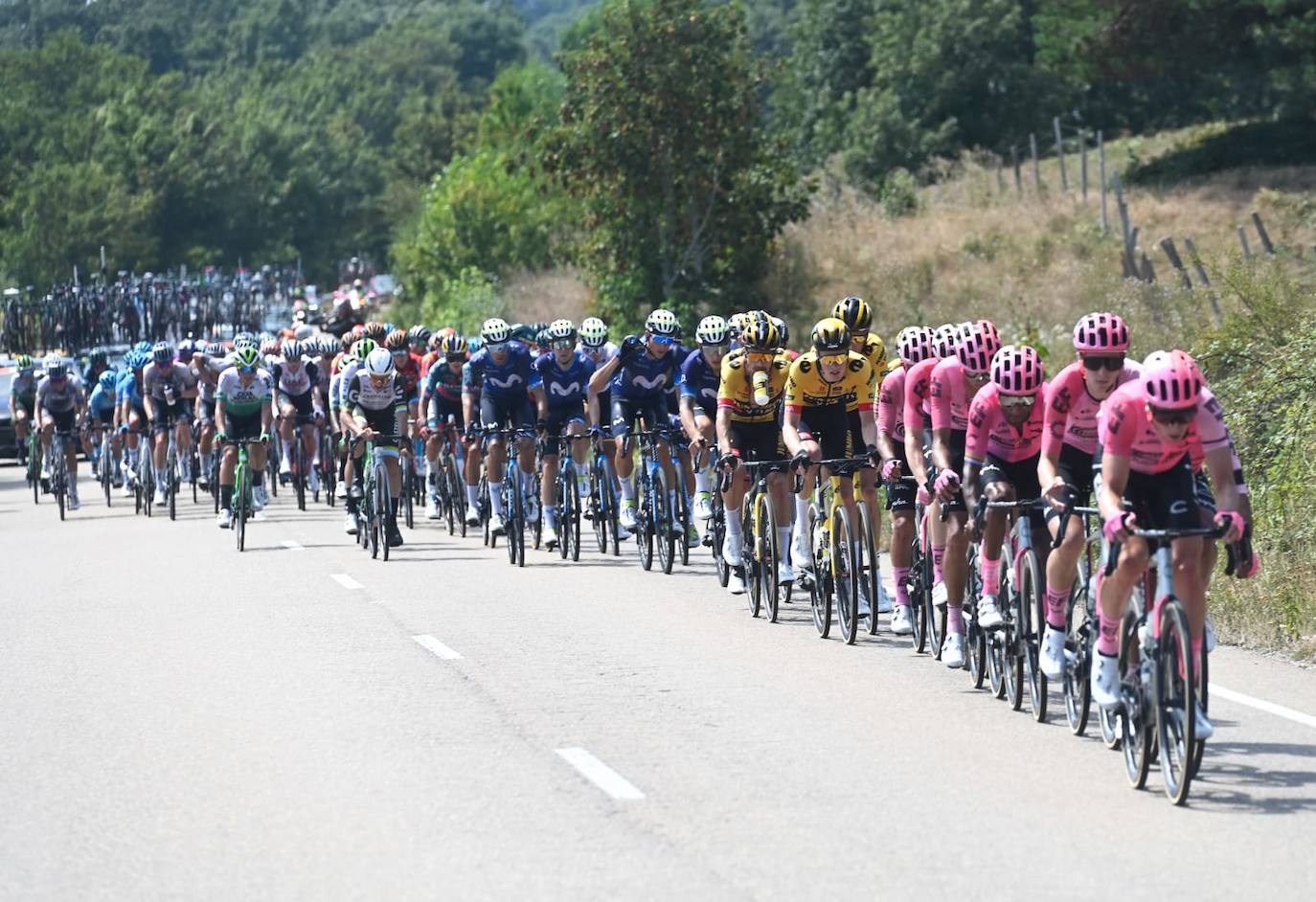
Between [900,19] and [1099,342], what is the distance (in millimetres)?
55434

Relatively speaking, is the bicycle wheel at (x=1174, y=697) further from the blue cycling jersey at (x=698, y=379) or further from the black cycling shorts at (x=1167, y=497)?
the blue cycling jersey at (x=698, y=379)

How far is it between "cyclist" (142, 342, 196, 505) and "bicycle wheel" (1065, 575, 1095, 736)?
18298 millimetres

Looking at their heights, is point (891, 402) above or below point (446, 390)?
below

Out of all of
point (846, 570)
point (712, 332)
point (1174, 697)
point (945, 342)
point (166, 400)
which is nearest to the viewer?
point (1174, 697)

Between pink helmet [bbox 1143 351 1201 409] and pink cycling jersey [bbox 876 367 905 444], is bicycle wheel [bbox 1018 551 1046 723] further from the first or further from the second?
pink cycling jersey [bbox 876 367 905 444]

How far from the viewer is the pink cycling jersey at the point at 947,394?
11172 mm

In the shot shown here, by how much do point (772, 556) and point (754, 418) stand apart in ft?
3.92

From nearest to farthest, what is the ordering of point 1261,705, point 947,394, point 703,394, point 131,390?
point 1261,705 < point 947,394 < point 703,394 < point 131,390

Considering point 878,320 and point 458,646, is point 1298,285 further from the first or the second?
point 878,320

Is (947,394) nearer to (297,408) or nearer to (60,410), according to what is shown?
(297,408)

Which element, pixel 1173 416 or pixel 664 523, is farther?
pixel 664 523

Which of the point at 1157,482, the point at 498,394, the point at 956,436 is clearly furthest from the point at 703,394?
the point at 1157,482

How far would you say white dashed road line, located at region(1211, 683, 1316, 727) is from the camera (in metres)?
9.89

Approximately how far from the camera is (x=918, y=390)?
11.9 m
